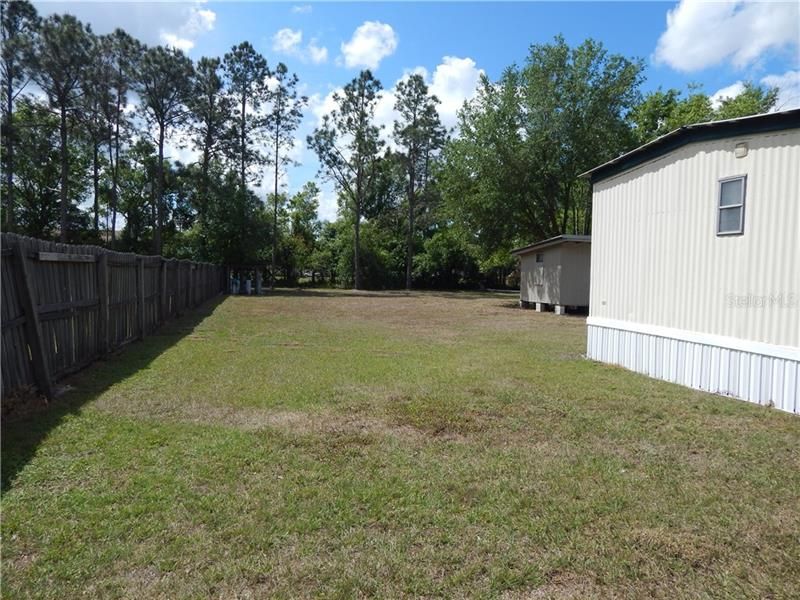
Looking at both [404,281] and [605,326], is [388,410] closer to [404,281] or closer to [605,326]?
[605,326]

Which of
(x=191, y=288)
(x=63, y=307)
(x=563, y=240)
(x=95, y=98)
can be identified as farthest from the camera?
(x=95, y=98)

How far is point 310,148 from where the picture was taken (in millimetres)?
39375

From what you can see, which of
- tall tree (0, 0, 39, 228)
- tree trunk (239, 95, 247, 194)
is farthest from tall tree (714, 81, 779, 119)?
tall tree (0, 0, 39, 228)

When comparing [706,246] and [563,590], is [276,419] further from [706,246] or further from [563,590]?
[706,246]

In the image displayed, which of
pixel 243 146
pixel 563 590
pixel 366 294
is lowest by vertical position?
pixel 563 590

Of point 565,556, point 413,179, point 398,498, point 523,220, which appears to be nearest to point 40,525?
point 398,498

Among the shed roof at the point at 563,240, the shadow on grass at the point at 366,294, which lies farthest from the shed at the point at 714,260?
the shadow on grass at the point at 366,294

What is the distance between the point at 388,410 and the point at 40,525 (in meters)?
2.99

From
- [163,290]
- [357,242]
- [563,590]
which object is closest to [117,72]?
[357,242]

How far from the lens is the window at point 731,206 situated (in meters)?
6.01

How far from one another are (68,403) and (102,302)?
267 cm

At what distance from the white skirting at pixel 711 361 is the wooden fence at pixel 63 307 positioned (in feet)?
24.0

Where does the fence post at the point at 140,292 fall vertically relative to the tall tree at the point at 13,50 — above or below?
below

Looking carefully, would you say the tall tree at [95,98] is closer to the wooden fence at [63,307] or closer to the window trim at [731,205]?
the wooden fence at [63,307]
